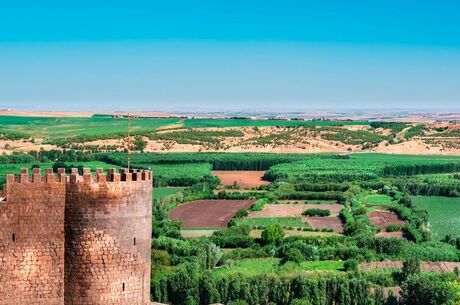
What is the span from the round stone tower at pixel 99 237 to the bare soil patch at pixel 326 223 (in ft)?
192

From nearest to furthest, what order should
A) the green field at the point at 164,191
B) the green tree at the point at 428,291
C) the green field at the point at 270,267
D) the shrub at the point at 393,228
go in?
1. the green tree at the point at 428,291
2. the green field at the point at 270,267
3. the shrub at the point at 393,228
4. the green field at the point at 164,191

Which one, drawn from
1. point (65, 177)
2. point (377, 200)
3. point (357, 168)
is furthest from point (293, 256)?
point (357, 168)

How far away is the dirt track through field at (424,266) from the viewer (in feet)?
201

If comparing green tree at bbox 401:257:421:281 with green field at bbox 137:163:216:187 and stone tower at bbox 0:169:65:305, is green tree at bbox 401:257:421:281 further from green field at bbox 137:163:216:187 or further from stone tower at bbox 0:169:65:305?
green field at bbox 137:163:216:187

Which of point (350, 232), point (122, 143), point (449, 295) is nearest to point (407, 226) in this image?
point (350, 232)

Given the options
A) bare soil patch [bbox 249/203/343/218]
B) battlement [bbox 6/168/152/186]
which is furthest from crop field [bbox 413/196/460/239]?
battlement [bbox 6/168/152/186]

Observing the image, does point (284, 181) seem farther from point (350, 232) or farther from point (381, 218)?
point (350, 232)

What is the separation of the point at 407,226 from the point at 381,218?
929 centimetres

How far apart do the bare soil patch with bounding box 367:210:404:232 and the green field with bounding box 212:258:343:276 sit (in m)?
20.2

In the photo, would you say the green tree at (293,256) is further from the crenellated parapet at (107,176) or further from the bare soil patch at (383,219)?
the crenellated parapet at (107,176)

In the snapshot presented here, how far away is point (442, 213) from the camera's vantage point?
311 feet

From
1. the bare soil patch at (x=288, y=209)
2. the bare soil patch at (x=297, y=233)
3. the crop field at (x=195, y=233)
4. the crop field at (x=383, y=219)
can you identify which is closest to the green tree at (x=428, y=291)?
the bare soil patch at (x=297, y=233)

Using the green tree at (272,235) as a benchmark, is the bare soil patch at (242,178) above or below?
below

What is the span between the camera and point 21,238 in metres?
22.8
